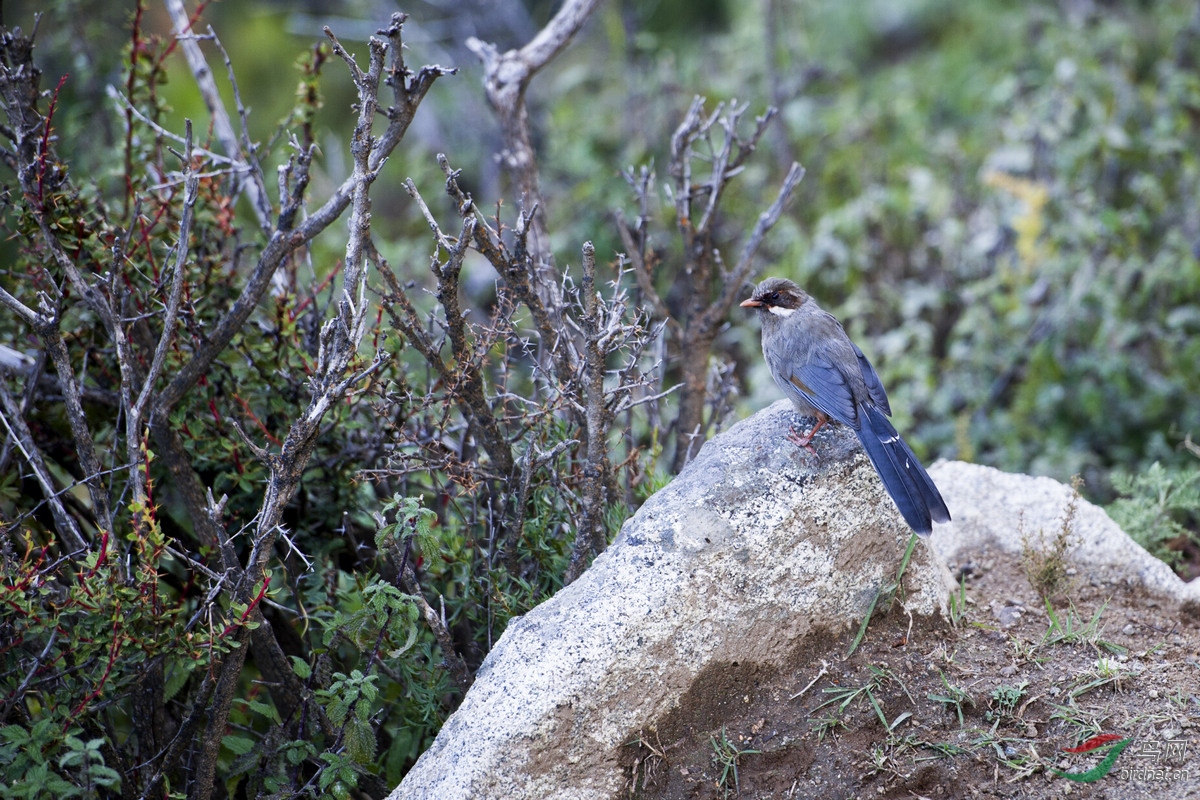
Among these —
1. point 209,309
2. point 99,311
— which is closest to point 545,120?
point 209,309

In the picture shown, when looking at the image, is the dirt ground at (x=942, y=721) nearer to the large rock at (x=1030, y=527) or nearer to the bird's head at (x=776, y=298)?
the large rock at (x=1030, y=527)

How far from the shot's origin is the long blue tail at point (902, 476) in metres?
3.08

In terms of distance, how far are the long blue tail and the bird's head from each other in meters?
0.99

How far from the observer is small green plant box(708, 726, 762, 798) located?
109 inches

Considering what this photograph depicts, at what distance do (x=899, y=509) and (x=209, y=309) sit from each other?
2.62 m

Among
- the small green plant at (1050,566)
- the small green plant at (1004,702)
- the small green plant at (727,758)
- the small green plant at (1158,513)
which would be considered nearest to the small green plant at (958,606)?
the small green plant at (1050,566)

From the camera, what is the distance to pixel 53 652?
2943 mm

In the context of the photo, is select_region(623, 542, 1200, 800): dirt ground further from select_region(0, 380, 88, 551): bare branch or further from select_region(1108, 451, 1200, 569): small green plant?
select_region(0, 380, 88, 551): bare branch

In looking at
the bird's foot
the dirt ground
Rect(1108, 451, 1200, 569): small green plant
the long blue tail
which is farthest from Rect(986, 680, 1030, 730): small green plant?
Rect(1108, 451, 1200, 569): small green plant

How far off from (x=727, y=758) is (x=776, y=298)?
2099mm

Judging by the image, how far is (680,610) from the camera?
2.92 m

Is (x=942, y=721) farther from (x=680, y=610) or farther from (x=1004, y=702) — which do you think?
(x=680, y=610)

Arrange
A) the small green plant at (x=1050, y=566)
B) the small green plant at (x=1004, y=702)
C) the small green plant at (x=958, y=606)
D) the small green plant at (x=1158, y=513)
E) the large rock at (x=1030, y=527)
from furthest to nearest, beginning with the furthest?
the small green plant at (x=1158, y=513)
the large rock at (x=1030, y=527)
the small green plant at (x=1050, y=566)
the small green plant at (x=958, y=606)
the small green plant at (x=1004, y=702)

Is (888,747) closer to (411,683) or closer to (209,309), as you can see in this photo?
(411,683)
